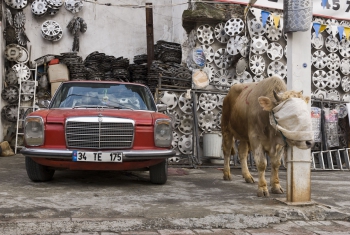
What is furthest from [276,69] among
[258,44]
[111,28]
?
[111,28]

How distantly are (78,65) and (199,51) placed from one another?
4164mm

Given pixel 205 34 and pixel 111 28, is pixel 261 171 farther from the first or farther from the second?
pixel 111 28

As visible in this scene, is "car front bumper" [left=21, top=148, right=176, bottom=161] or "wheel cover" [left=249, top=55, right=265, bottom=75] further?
"wheel cover" [left=249, top=55, right=265, bottom=75]

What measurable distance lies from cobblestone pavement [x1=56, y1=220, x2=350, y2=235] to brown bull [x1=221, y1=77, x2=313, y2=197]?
91 cm

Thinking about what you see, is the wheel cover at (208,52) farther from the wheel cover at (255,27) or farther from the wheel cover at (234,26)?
the wheel cover at (255,27)

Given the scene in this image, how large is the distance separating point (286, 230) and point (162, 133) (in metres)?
2.67

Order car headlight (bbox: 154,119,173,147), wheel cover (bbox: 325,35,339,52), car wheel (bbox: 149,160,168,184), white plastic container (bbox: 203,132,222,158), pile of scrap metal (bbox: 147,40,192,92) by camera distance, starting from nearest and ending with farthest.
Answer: car headlight (bbox: 154,119,173,147) → car wheel (bbox: 149,160,168,184) → white plastic container (bbox: 203,132,222,158) → pile of scrap metal (bbox: 147,40,192,92) → wheel cover (bbox: 325,35,339,52)

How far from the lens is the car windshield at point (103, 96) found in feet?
23.5

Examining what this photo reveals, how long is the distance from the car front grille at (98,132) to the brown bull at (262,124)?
5.87 feet

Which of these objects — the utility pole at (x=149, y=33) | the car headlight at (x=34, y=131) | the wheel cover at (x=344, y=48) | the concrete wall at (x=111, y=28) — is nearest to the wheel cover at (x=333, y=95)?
the wheel cover at (x=344, y=48)

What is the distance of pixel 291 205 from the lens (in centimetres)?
533

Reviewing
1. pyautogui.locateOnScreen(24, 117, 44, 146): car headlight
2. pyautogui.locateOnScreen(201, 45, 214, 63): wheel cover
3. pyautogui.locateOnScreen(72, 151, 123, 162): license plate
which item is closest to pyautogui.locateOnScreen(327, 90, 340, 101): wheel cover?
pyautogui.locateOnScreen(201, 45, 214, 63): wheel cover

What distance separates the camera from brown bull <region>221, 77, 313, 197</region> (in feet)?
18.0

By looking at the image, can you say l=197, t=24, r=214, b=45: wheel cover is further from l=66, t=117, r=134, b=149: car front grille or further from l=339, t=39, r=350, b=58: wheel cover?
l=66, t=117, r=134, b=149: car front grille
